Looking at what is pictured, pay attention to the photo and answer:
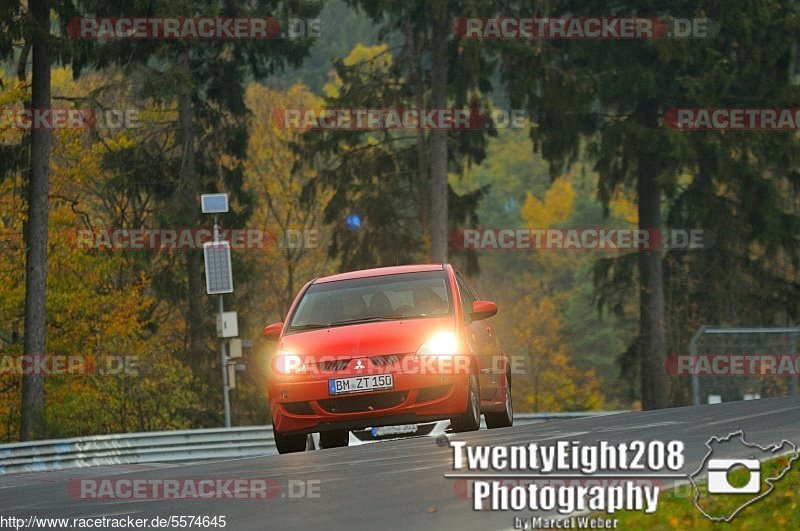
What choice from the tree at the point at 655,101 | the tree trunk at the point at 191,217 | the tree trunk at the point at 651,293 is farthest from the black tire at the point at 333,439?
the tree trunk at the point at 191,217

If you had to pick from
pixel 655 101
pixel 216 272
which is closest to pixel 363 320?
pixel 216 272

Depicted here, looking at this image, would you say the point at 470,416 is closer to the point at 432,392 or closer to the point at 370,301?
the point at 432,392

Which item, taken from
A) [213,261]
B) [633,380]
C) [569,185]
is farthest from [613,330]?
[213,261]

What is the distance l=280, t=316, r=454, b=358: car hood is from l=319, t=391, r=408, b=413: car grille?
398 mm

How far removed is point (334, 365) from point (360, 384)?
298 millimetres

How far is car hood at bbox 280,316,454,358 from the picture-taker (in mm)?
14656

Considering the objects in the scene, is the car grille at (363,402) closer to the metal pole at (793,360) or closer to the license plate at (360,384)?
the license plate at (360,384)

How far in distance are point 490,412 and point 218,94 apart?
27107mm

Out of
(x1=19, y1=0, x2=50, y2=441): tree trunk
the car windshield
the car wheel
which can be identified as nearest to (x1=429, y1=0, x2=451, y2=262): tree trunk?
(x1=19, y1=0, x2=50, y2=441): tree trunk

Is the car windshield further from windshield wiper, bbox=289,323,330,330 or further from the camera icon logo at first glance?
the camera icon logo

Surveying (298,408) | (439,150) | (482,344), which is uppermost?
(439,150)

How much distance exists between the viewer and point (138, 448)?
23984mm

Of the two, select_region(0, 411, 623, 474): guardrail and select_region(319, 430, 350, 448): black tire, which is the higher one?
select_region(319, 430, 350, 448): black tire

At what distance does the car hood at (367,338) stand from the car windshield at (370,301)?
0.86 feet
